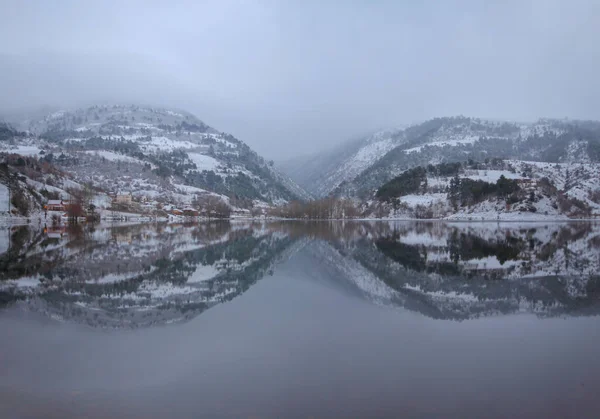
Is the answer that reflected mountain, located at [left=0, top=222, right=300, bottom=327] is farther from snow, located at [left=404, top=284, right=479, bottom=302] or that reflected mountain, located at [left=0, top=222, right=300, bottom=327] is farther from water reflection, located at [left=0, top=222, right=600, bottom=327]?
snow, located at [left=404, top=284, right=479, bottom=302]

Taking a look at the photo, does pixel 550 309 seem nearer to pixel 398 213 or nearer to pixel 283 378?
pixel 283 378

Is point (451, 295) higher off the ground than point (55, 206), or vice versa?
point (55, 206)

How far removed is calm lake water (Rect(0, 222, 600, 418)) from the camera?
7977mm

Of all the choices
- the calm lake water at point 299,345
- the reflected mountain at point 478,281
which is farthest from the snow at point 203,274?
the reflected mountain at point 478,281

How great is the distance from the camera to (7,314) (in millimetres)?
14547

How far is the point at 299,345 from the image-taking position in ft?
37.3

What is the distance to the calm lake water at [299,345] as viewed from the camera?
Result: 798 cm

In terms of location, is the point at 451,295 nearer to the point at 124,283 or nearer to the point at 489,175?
the point at 124,283

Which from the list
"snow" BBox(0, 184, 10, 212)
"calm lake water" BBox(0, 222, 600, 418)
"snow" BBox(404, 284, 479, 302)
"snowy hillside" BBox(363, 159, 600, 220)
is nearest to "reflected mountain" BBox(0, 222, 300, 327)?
"calm lake water" BBox(0, 222, 600, 418)

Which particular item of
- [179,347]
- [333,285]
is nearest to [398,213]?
[333,285]

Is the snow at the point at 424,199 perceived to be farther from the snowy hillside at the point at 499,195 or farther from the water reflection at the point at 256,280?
the water reflection at the point at 256,280

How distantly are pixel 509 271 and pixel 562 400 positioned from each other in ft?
59.1

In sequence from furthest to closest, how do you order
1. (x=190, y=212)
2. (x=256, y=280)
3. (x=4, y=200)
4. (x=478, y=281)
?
(x=190, y=212), (x=4, y=200), (x=256, y=280), (x=478, y=281)

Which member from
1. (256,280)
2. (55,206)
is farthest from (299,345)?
(55,206)
